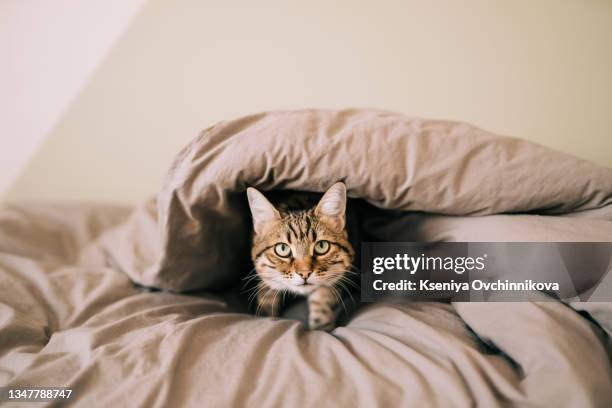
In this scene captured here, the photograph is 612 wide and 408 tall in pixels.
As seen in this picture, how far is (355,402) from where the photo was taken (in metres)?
0.62

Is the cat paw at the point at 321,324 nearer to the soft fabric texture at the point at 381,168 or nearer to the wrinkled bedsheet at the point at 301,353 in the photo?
the wrinkled bedsheet at the point at 301,353

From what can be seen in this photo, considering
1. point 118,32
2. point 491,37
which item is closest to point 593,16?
point 491,37

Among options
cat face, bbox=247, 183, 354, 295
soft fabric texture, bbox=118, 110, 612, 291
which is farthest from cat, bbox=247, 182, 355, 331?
soft fabric texture, bbox=118, 110, 612, 291

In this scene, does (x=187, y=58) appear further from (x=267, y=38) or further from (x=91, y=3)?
(x=91, y=3)

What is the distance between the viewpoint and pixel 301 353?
73cm

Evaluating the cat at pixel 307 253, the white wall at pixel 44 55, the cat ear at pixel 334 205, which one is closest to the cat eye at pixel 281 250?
the cat at pixel 307 253

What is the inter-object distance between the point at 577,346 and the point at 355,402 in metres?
0.39

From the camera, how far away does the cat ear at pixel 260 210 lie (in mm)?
934

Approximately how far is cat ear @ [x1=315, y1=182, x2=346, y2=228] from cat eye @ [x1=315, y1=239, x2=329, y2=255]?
6cm

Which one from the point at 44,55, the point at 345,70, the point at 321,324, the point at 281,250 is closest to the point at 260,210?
the point at 281,250

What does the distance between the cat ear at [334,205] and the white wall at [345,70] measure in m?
0.55

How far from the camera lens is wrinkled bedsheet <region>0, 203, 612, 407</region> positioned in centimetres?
62

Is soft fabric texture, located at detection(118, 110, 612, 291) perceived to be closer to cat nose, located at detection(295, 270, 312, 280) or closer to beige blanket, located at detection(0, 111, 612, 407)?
beige blanket, located at detection(0, 111, 612, 407)

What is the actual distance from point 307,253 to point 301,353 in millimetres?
334
